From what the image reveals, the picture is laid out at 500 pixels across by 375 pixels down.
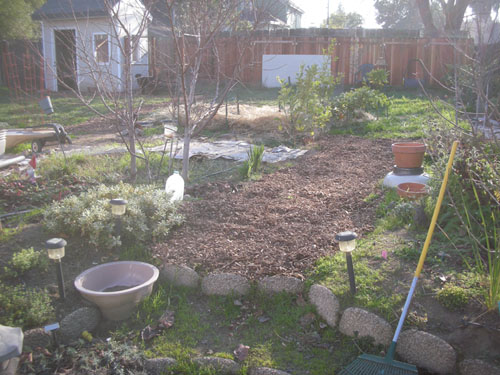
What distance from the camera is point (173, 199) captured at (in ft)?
16.1

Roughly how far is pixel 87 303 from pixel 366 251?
2.16 metres

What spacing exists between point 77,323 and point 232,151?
497 cm

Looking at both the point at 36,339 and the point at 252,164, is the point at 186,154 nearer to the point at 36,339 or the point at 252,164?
the point at 252,164

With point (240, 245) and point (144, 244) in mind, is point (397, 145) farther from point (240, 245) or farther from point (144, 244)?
point (144, 244)

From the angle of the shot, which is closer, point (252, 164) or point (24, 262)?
point (24, 262)

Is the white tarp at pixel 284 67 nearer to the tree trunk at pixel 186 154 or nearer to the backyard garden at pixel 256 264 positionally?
the backyard garden at pixel 256 264

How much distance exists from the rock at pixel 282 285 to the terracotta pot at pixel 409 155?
7.87ft

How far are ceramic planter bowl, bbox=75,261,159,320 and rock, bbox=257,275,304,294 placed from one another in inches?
32.5

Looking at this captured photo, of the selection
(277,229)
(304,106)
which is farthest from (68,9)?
(277,229)

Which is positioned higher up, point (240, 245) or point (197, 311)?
point (240, 245)

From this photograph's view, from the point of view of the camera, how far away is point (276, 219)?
470 cm

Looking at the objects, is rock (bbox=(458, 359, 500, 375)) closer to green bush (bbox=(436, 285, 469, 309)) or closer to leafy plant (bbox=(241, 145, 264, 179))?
green bush (bbox=(436, 285, 469, 309))

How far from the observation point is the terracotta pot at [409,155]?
5.17 metres

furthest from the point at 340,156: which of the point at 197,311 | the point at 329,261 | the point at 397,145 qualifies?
the point at 197,311
